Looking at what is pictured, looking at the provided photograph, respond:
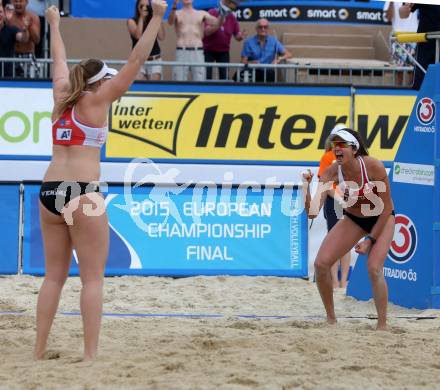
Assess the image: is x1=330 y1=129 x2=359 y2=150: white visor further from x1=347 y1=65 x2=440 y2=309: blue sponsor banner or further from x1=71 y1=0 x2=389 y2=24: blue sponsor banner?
x1=71 y1=0 x2=389 y2=24: blue sponsor banner

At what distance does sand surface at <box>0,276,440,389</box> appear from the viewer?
17.5 feet

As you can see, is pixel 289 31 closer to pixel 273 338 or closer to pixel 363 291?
pixel 363 291

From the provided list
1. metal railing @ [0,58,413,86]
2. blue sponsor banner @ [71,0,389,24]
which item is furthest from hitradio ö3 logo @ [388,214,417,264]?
blue sponsor banner @ [71,0,389,24]

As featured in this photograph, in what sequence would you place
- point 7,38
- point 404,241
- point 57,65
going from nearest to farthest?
point 57,65 < point 404,241 < point 7,38

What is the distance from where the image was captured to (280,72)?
516 inches

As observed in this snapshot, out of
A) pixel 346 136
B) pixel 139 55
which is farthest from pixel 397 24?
pixel 139 55

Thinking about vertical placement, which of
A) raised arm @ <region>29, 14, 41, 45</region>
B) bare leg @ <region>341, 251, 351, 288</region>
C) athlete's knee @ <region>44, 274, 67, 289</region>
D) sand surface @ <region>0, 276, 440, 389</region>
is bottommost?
bare leg @ <region>341, 251, 351, 288</region>

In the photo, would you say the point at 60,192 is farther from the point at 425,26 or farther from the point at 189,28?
the point at 189,28

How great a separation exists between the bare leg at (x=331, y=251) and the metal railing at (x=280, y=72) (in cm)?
443

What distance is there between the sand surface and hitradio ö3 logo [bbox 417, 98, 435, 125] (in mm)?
1758

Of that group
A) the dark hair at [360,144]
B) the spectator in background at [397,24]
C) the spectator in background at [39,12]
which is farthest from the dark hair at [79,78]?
Result: the spectator in background at [397,24]

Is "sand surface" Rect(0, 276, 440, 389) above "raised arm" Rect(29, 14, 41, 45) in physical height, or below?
below

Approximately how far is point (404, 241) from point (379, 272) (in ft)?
5.03

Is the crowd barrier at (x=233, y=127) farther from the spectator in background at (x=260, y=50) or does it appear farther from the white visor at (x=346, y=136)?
the white visor at (x=346, y=136)
